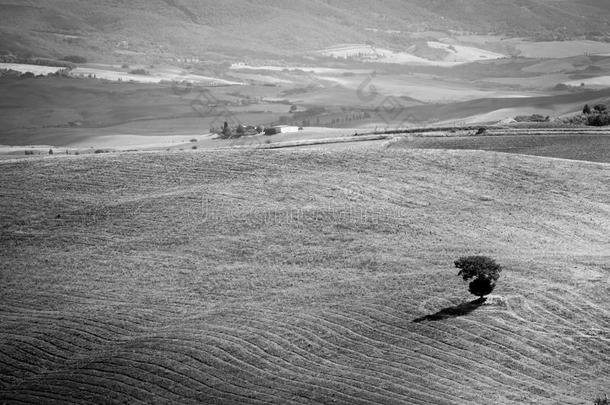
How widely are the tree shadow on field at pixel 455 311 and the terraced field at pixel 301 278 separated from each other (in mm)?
148

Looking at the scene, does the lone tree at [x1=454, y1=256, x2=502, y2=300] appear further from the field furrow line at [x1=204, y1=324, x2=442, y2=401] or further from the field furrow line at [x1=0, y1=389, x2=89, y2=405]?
the field furrow line at [x1=0, y1=389, x2=89, y2=405]

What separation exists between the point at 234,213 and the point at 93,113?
317ft

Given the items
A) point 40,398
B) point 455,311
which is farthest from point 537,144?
point 40,398

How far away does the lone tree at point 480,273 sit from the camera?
4372 cm

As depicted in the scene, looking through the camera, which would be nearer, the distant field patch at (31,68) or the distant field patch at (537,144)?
the distant field patch at (537,144)

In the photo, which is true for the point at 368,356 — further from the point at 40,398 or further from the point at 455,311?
the point at 40,398

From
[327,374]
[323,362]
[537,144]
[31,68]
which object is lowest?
[327,374]

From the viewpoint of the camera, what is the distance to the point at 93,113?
499 feet

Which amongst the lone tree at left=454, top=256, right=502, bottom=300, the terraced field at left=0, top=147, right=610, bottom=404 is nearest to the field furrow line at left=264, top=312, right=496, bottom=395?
the terraced field at left=0, top=147, right=610, bottom=404

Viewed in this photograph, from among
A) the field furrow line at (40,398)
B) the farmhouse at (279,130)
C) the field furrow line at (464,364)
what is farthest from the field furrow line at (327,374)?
the farmhouse at (279,130)

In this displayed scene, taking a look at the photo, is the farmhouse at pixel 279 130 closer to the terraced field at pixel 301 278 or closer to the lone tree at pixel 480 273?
the terraced field at pixel 301 278

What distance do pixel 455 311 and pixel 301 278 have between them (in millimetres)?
9461

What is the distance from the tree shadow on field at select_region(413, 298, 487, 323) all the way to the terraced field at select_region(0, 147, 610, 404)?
0.15 m

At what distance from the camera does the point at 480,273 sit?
44.1 metres
